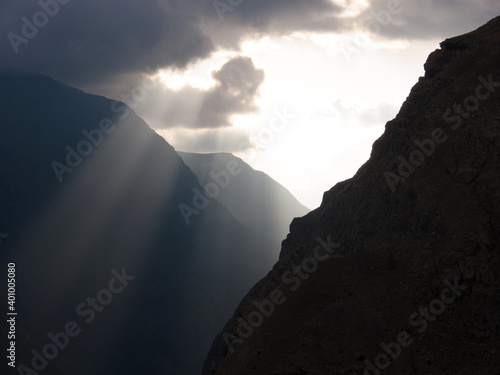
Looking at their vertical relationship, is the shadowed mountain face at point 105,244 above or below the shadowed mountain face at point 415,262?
above

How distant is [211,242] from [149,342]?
4907 cm

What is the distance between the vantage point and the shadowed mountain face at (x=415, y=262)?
2272cm

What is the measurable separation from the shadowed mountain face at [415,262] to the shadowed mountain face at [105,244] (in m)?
62.1

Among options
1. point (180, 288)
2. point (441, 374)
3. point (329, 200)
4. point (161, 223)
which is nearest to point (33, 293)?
point (180, 288)

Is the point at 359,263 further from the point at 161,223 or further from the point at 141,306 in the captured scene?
the point at 161,223
